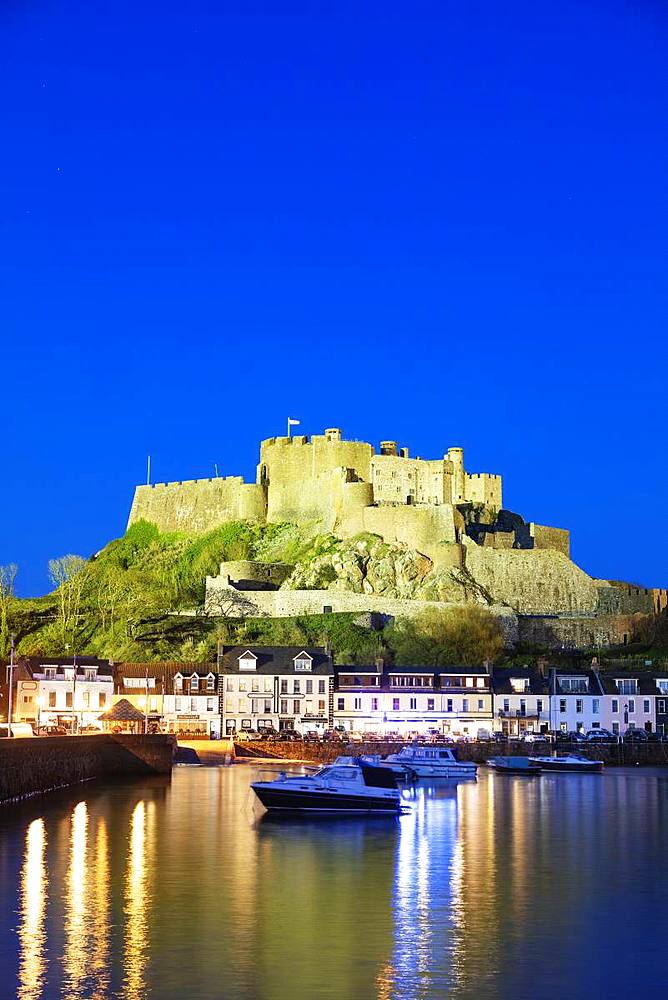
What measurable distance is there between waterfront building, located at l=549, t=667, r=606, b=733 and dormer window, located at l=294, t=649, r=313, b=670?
33.7 ft

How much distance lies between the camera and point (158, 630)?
71438 millimetres

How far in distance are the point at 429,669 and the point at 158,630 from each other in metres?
16.9

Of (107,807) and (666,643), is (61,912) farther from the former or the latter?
(666,643)

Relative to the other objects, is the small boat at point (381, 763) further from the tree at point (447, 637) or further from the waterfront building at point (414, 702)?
the tree at point (447, 637)

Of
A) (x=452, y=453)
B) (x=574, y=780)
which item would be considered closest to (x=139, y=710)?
(x=574, y=780)

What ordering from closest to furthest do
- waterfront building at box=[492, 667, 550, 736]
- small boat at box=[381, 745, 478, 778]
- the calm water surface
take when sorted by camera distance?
the calm water surface < small boat at box=[381, 745, 478, 778] < waterfront building at box=[492, 667, 550, 736]

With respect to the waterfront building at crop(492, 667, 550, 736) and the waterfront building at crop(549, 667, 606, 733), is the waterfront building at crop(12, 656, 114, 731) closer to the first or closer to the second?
the waterfront building at crop(492, 667, 550, 736)

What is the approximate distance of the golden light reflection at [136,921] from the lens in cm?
1548

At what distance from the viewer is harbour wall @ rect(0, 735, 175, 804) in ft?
109

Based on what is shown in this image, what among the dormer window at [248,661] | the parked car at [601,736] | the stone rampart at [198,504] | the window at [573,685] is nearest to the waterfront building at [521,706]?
the window at [573,685]

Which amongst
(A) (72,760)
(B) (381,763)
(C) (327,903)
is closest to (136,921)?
(C) (327,903)

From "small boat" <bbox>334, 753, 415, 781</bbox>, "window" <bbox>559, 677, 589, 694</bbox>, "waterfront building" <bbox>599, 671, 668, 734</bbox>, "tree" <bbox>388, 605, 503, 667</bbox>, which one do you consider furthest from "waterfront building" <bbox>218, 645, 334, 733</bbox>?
"waterfront building" <bbox>599, 671, 668, 734</bbox>

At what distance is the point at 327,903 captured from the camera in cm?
2109

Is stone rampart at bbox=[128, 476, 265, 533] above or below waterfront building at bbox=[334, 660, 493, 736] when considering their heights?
above
